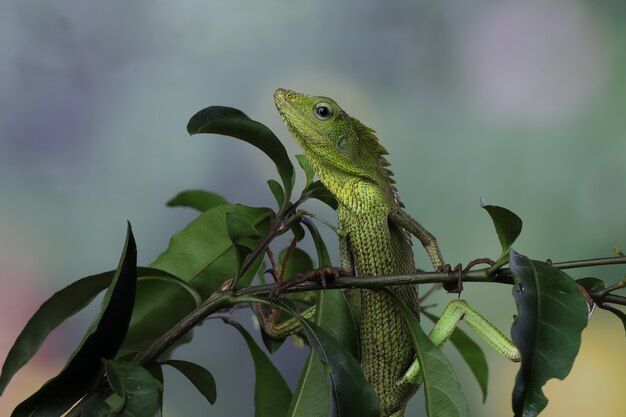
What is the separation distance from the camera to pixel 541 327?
2.01 ft

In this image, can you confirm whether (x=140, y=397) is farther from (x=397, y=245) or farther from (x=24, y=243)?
(x=24, y=243)

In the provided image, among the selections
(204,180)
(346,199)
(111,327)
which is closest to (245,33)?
(204,180)

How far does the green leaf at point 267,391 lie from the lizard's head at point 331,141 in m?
0.26

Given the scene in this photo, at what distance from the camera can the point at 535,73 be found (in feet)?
6.95

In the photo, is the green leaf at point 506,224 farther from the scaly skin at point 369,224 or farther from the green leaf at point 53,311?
the green leaf at point 53,311

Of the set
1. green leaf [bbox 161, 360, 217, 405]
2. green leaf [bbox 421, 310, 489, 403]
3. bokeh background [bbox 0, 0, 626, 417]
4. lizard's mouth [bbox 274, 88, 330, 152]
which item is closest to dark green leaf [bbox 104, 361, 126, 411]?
green leaf [bbox 161, 360, 217, 405]

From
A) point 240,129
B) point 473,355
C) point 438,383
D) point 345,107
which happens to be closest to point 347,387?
point 438,383

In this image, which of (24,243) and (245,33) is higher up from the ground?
(245,33)

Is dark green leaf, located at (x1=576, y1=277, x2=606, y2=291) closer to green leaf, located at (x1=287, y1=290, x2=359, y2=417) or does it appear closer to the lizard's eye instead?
green leaf, located at (x1=287, y1=290, x2=359, y2=417)

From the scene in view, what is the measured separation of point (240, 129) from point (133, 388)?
1.03ft

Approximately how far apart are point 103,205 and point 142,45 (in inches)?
17.8

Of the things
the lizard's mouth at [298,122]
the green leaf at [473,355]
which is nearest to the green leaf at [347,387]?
the lizard's mouth at [298,122]

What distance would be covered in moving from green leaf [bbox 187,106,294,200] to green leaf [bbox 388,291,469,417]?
254 mm

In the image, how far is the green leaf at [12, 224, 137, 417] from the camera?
727 mm
